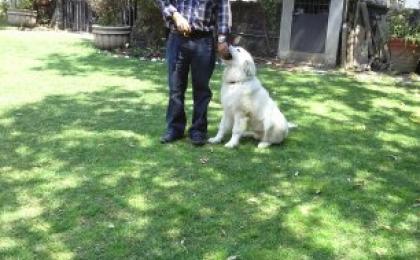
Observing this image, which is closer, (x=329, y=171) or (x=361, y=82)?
(x=329, y=171)

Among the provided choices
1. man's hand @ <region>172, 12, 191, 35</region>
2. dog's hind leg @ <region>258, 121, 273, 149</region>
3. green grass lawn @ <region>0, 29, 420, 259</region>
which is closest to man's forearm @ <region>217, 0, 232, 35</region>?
man's hand @ <region>172, 12, 191, 35</region>

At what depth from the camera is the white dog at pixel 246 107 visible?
A: 537 centimetres

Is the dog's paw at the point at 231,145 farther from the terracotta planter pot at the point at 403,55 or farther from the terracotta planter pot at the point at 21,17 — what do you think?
the terracotta planter pot at the point at 21,17

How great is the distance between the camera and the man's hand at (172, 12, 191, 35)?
5.14m

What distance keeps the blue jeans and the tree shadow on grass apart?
262mm

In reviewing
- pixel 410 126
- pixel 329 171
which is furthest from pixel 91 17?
pixel 329 171

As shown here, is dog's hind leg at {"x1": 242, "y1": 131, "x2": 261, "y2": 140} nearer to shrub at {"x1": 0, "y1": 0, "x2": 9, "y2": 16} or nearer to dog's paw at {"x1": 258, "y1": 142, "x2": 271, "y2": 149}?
dog's paw at {"x1": 258, "y1": 142, "x2": 271, "y2": 149}

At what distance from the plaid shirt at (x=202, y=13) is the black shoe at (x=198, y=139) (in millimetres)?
1051

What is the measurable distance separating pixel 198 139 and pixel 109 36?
7.02 m

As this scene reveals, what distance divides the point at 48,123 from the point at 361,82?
17.8 feet

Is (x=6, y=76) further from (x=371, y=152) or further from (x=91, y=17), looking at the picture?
(x=91, y=17)

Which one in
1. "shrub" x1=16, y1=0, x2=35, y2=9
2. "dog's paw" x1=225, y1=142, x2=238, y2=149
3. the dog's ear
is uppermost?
"shrub" x1=16, y1=0, x2=35, y2=9

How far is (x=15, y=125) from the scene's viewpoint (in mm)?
6184

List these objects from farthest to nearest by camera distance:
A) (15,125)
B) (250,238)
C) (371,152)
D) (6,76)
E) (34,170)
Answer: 1. (6,76)
2. (15,125)
3. (371,152)
4. (34,170)
5. (250,238)
